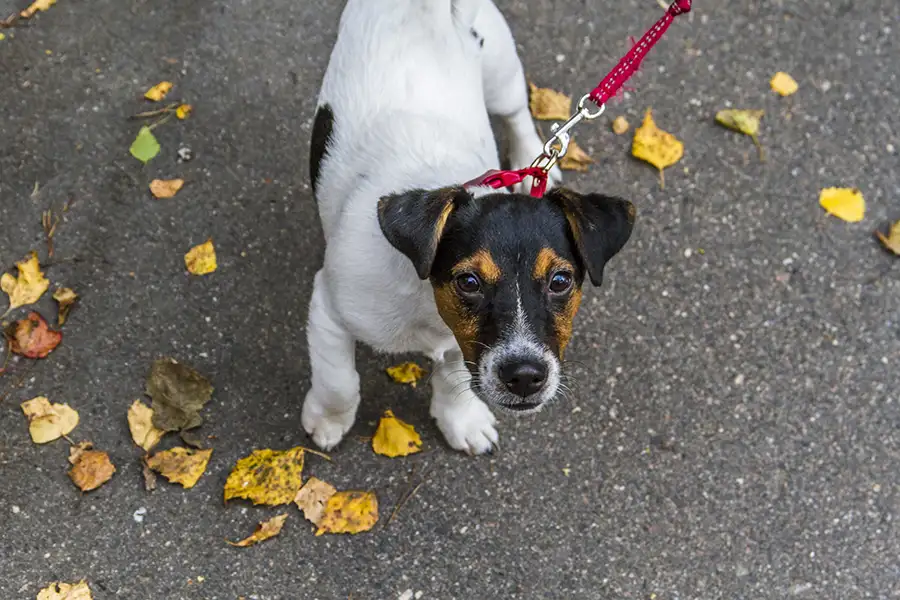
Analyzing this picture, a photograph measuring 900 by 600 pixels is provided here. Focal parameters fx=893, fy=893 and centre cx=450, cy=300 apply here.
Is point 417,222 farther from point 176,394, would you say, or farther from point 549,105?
point 549,105

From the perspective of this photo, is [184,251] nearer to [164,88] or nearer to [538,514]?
[164,88]

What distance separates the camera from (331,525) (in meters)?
4.23

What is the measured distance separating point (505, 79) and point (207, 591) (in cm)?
291

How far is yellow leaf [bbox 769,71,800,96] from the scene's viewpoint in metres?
5.70

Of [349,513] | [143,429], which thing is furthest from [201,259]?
[349,513]

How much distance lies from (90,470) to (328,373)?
4.34ft

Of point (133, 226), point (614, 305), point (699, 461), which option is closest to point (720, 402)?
point (699, 461)

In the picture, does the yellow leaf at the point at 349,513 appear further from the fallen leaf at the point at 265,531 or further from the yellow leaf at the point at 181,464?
the yellow leaf at the point at 181,464

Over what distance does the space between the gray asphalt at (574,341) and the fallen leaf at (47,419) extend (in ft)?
0.18

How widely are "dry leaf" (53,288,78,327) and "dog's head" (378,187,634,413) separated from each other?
232 cm

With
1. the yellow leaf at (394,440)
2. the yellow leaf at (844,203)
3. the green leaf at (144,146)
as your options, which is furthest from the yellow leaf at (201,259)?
the yellow leaf at (844,203)

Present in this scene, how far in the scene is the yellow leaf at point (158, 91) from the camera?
5375 millimetres

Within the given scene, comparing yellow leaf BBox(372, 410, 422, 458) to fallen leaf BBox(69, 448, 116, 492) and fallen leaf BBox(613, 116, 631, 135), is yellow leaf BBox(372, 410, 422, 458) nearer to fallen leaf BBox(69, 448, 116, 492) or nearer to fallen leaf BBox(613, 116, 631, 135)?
fallen leaf BBox(69, 448, 116, 492)

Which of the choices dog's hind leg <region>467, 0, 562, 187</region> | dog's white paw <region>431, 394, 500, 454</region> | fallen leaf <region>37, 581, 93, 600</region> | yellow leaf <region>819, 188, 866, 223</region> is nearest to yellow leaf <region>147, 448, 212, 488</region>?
fallen leaf <region>37, 581, 93, 600</region>
